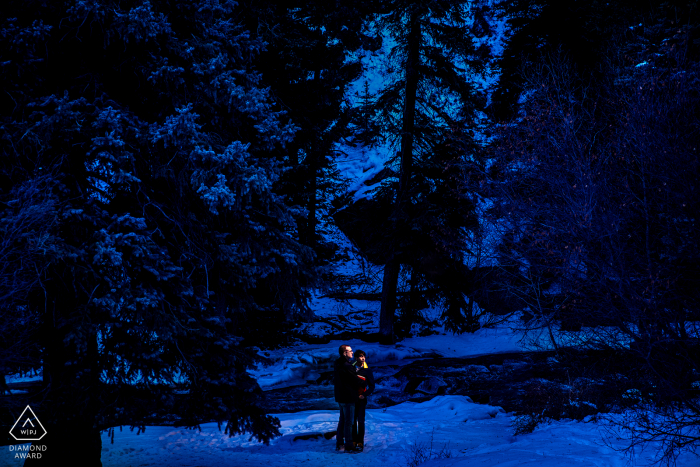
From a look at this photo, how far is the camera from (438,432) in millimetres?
9273

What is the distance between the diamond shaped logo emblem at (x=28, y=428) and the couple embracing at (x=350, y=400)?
4.07m

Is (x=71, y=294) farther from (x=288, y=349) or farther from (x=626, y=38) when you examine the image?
(x=626, y=38)

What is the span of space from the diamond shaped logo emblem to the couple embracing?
13.3 ft

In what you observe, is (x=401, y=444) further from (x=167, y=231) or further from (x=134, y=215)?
(x=134, y=215)

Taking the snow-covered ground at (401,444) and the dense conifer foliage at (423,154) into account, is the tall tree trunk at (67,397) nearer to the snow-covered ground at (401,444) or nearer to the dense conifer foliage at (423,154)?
the snow-covered ground at (401,444)

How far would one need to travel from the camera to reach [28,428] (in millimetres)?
6492

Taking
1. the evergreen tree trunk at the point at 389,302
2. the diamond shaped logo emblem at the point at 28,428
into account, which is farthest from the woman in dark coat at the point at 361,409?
the evergreen tree trunk at the point at 389,302

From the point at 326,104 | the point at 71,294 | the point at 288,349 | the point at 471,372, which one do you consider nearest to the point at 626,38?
the point at 326,104

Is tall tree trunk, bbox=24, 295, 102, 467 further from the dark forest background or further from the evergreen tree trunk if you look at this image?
the evergreen tree trunk

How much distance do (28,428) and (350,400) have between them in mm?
4362

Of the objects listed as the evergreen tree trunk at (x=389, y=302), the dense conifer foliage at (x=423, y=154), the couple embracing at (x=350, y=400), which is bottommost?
the couple embracing at (x=350, y=400)

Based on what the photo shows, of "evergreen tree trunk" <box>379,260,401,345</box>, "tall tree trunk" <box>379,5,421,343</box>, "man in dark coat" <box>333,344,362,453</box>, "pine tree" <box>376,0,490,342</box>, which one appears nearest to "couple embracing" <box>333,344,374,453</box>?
"man in dark coat" <box>333,344,362,453</box>

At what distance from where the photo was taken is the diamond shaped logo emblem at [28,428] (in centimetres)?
604

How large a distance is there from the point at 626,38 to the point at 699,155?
1389 centimetres
